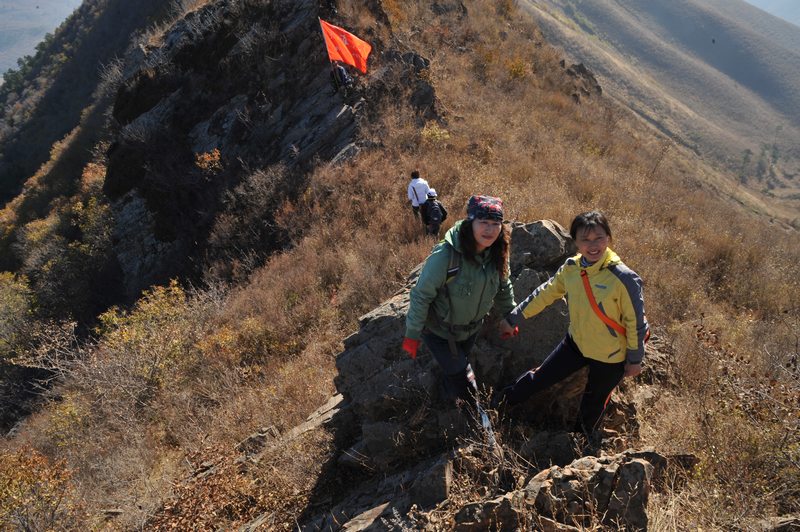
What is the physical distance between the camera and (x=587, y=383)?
3283mm

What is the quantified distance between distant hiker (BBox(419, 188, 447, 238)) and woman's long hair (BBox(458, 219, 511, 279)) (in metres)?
4.60

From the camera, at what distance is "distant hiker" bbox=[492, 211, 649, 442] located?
2873 mm

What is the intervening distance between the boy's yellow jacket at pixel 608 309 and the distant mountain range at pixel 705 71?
82.1 m

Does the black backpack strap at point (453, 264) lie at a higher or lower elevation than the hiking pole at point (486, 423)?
higher

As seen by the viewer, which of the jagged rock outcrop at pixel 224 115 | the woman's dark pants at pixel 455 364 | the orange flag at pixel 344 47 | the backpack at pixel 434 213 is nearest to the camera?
the woman's dark pants at pixel 455 364

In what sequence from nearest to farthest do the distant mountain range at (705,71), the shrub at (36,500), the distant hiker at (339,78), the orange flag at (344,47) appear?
1. the shrub at (36,500)
2. the orange flag at (344,47)
3. the distant hiker at (339,78)
4. the distant mountain range at (705,71)

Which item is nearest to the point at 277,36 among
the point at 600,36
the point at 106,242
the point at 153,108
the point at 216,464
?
the point at 153,108

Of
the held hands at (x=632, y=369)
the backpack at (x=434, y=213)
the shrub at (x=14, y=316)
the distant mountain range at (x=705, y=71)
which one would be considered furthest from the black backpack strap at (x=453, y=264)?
the distant mountain range at (x=705, y=71)

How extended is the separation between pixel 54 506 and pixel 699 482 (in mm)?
5933

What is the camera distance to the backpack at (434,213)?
801cm

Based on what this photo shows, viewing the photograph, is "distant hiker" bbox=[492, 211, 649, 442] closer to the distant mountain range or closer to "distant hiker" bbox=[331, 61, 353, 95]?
"distant hiker" bbox=[331, 61, 353, 95]

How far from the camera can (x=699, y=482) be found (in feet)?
9.50

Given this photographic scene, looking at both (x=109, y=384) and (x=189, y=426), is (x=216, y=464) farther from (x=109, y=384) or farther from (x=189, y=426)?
(x=109, y=384)

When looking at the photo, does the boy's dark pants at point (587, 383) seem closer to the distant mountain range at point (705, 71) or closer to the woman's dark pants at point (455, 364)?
the woman's dark pants at point (455, 364)
